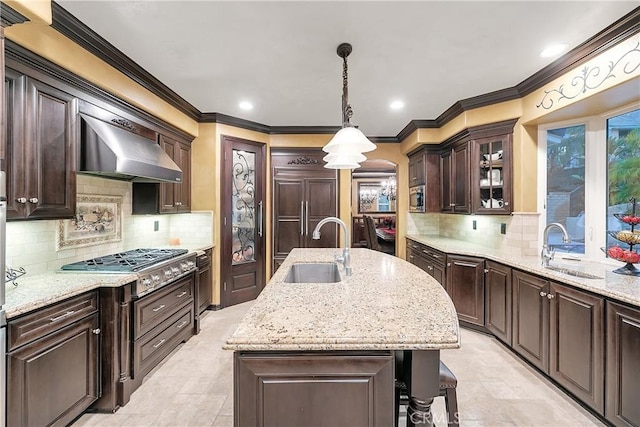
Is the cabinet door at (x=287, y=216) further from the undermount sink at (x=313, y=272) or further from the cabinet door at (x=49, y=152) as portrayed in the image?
the cabinet door at (x=49, y=152)

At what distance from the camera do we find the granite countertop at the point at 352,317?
3.40 ft

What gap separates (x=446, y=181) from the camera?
4.15m

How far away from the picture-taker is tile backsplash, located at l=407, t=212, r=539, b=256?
3.00 m

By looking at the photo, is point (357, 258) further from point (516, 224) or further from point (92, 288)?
point (92, 288)

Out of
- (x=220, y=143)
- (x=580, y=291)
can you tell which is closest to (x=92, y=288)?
(x=220, y=143)

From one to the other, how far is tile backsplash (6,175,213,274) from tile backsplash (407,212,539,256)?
11.2 ft

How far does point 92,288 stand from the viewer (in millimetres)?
1895

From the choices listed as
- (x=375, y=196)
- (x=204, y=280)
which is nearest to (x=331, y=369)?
(x=204, y=280)

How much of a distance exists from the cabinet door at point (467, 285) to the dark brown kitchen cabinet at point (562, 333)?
490 mm

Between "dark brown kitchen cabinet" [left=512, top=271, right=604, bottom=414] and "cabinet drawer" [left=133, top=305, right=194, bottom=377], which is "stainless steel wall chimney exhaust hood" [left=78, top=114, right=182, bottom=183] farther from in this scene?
"dark brown kitchen cabinet" [left=512, top=271, right=604, bottom=414]

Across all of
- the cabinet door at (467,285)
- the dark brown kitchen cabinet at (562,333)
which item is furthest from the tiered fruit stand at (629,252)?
the cabinet door at (467,285)

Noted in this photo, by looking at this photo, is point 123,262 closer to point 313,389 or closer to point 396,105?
point 313,389

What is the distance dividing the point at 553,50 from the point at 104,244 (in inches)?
165

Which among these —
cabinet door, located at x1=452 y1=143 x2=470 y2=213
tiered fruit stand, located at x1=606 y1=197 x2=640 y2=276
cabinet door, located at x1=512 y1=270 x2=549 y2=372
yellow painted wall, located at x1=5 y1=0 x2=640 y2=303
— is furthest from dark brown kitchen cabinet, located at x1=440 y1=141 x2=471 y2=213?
tiered fruit stand, located at x1=606 y1=197 x2=640 y2=276
